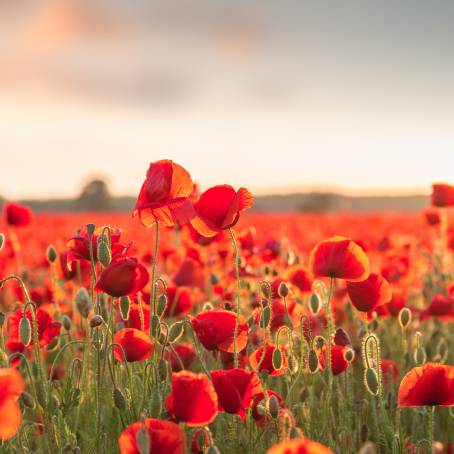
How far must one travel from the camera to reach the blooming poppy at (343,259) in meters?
1.90

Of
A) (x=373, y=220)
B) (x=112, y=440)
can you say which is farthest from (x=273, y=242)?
(x=373, y=220)

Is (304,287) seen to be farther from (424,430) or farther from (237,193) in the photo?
(237,193)

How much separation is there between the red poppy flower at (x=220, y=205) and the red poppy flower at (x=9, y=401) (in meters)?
0.79

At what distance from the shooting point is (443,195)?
3.79 meters

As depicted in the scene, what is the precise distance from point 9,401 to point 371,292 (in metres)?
1.21

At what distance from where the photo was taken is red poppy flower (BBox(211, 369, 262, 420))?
62.1 inches

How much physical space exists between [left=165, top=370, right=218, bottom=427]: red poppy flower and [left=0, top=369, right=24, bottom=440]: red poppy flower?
0.33m

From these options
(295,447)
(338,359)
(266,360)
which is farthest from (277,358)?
(295,447)

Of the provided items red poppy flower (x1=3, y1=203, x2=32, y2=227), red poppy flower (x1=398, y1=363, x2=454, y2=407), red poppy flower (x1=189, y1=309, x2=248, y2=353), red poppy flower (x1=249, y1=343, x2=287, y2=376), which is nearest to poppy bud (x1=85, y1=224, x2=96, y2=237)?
red poppy flower (x1=189, y1=309, x2=248, y2=353)

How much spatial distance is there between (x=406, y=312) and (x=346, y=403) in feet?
1.16

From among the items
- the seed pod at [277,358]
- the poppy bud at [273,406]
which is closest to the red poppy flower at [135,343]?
the seed pod at [277,358]

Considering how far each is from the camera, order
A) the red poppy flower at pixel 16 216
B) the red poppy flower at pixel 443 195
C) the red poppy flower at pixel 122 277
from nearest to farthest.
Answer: the red poppy flower at pixel 122 277, the red poppy flower at pixel 16 216, the red poppy flower at pixel 443 195

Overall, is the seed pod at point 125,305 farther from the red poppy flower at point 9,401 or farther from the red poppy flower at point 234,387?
the red poppy flower at point 9,401

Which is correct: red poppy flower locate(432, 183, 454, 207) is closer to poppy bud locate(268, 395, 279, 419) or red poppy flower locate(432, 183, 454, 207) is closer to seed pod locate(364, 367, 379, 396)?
seed pod locate(364, 367, 379, 396)
